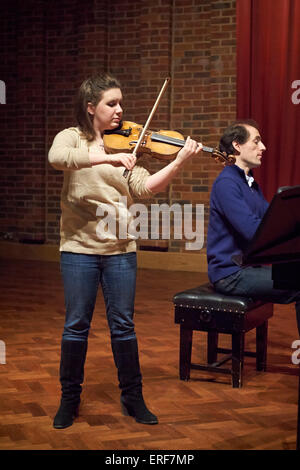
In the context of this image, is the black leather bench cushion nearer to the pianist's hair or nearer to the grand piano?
the pianist's hair

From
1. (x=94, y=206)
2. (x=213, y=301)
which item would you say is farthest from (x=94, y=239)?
(x=213, y=301)

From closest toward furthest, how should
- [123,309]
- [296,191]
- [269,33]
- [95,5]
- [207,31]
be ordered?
[296,191] < [123,309] < [269,33] < [207,31] < [95,5]

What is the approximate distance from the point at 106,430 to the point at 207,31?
5460mm

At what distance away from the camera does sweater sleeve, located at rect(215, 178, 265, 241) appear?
3.38 metres

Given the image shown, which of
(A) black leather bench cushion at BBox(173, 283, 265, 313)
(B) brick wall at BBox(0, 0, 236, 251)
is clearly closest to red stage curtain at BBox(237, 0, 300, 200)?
(B) brick wall at BBox(0, 0, 236, 251)

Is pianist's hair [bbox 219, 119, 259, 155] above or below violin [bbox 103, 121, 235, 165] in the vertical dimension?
above

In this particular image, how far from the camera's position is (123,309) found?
2.76m

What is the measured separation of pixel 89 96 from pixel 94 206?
0.46m

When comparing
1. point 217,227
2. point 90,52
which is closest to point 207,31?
point 90,52

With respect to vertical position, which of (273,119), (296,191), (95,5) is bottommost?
(296,191)

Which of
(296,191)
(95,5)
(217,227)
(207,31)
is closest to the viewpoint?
(296,191)

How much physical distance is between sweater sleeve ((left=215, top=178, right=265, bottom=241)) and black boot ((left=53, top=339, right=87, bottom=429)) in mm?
1077

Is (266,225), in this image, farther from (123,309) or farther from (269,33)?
(269,33)

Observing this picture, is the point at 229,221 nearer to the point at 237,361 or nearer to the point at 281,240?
the point at 237,361
